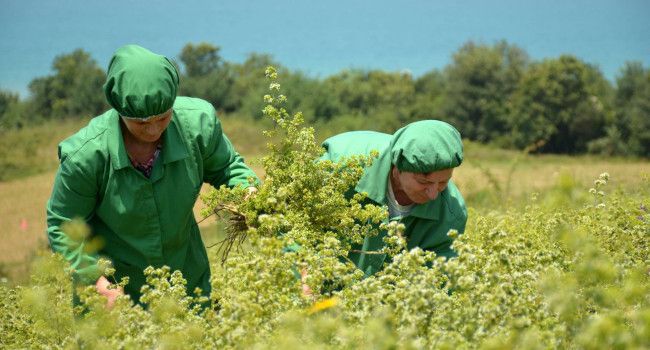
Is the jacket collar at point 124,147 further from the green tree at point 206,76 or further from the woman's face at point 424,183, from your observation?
the green tree at point 206,76

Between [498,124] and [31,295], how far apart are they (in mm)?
33385

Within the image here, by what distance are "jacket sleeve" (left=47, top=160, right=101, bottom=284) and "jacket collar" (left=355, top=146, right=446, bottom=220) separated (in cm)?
124

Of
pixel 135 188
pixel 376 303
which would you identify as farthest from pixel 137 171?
pixel 376 303

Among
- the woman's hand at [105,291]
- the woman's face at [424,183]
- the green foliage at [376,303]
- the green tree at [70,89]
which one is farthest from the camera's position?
the green tree at [70,89]

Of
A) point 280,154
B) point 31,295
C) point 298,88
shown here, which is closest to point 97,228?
point 280,154

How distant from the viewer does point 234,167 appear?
13.6ft

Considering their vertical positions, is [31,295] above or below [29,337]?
above

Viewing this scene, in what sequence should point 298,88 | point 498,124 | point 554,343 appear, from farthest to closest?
point 498,124 < point 298,88 < point 554,343

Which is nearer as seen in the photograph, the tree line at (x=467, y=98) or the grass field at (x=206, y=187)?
the grass field at (x=206, y=187)

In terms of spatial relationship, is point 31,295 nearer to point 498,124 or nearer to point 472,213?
point 472,213

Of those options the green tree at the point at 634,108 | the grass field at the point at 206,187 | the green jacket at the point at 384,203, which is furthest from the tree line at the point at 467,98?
the green jacket at the point at 384,203

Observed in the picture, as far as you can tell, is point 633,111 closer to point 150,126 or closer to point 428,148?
point 428,148

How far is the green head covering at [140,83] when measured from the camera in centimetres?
342

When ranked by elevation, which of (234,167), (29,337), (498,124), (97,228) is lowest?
(498,124)
